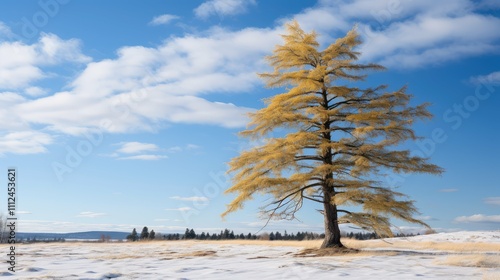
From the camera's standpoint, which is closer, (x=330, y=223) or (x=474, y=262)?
(x=474, y=262)

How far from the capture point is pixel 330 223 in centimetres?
1727

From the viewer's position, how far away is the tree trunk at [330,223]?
1706cm

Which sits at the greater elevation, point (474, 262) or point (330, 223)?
point (330, 223)

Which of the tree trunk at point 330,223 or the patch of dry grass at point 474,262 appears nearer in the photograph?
the patch of dry grass at point 474,262

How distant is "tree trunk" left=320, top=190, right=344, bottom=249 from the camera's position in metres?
17.1

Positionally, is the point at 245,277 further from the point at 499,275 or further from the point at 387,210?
the point at 387,210

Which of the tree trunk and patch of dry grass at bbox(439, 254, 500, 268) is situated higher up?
the tree trunk

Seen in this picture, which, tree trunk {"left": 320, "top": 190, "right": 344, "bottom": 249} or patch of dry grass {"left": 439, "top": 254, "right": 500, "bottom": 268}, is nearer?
patch of dry grass {"left": 439, "top": 254, "right": 500, "bottom": 268}

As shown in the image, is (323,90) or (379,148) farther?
(323,90)

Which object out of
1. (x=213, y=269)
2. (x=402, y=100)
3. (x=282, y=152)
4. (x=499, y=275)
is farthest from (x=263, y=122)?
(x=499, y=275)

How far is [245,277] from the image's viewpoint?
930 cm

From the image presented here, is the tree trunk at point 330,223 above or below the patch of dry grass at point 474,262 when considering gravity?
above

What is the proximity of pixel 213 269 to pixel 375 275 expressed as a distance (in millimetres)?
3893

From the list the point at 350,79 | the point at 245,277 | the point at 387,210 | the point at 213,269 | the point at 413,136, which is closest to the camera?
the point at 245,277
